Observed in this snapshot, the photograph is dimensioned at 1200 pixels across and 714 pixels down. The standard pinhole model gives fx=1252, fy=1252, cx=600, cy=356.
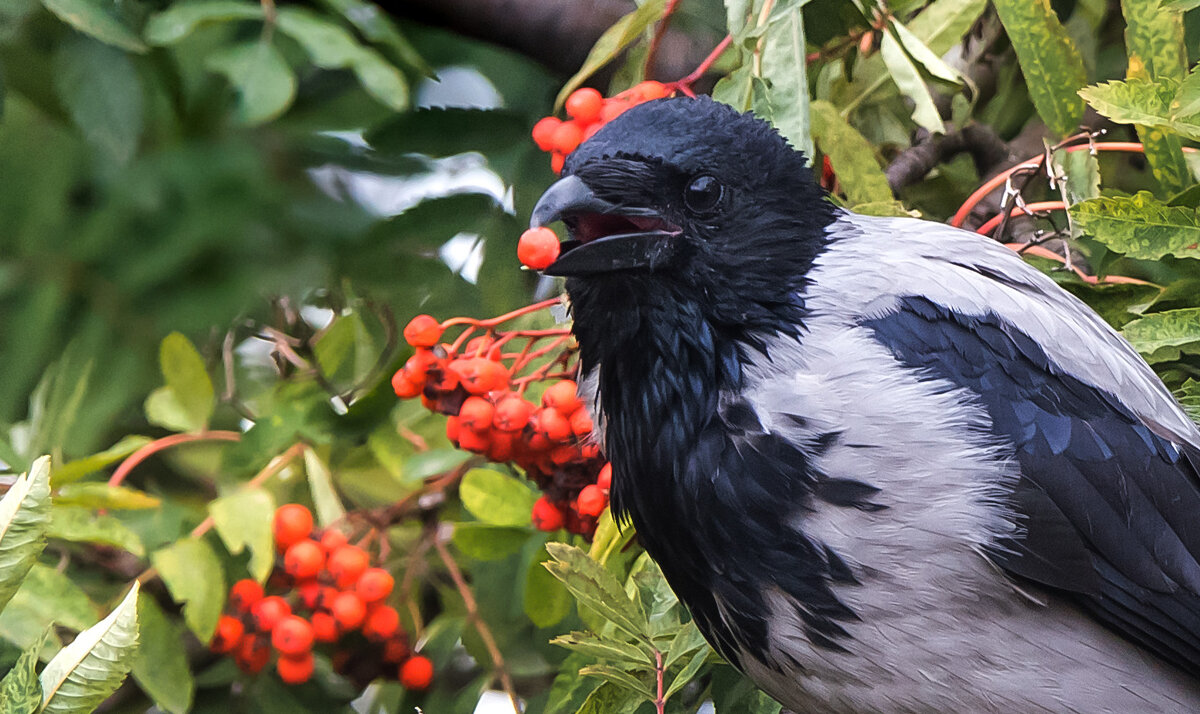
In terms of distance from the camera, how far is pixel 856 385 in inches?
66.2

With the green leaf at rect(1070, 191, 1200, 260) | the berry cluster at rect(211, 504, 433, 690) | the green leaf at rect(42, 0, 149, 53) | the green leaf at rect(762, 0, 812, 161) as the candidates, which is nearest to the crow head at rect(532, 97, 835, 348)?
the green leaf at rect(762, 0, 812, 161)

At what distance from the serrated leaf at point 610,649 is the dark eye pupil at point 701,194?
24.7 inches

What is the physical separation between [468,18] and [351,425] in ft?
3.71

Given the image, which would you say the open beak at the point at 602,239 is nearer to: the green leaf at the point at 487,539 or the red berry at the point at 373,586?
the green leaf at the point at 487,539

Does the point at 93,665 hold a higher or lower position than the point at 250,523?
higher

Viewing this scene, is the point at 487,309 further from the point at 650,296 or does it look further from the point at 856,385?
the point at 856,385

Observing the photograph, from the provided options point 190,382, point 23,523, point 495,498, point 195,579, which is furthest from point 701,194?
point 190,382

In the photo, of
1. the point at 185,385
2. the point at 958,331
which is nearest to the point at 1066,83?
the point at 958,331

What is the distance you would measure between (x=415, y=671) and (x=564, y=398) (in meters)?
0.87

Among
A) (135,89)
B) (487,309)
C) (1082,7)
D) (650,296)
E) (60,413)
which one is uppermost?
(1082,7)

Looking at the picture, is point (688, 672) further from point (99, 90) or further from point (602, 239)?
point (99, 90)

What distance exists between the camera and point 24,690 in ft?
5.03

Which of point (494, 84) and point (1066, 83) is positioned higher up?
point (1066, 83)

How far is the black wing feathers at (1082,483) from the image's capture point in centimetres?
165
